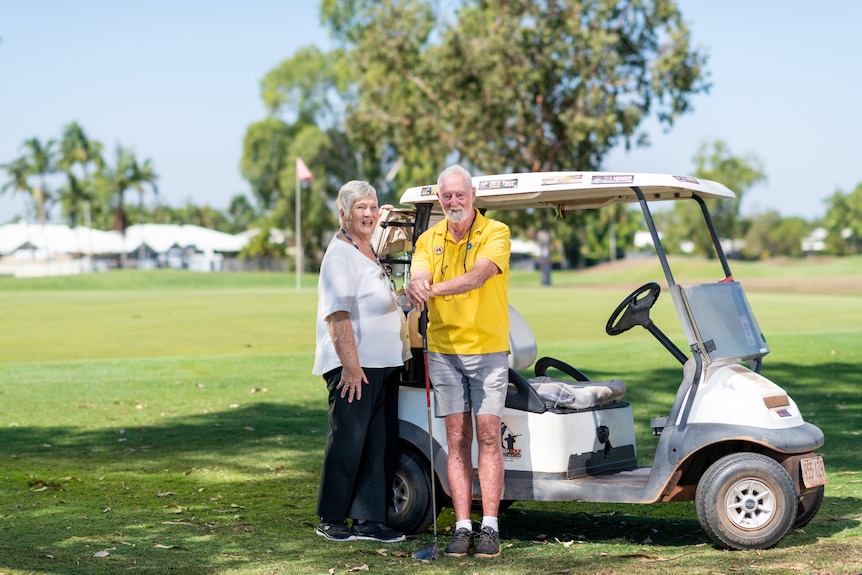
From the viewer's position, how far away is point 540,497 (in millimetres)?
5836

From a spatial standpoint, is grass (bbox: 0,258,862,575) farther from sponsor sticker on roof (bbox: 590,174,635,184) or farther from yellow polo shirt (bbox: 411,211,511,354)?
sponsor sticker on roof (bbox: 590,174,635,184)

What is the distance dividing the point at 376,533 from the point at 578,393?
130 cm

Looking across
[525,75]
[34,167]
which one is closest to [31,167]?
[34,167]

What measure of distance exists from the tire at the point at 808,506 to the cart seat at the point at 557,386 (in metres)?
1.06

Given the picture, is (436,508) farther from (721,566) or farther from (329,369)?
(721,566)

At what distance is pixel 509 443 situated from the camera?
19.5 feet

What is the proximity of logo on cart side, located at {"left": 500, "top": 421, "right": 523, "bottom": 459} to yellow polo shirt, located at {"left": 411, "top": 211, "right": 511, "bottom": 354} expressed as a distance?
19.2 inches

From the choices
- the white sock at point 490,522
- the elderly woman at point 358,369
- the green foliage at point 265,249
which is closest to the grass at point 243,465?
the white sock at point 490,522

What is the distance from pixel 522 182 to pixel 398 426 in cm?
150

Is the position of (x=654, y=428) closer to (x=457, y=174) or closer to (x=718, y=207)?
(x=457, y=174)

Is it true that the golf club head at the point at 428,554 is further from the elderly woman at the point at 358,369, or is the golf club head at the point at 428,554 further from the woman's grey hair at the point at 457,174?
the woman's grey hair at the point at 457,174

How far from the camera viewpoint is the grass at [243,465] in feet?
17.7

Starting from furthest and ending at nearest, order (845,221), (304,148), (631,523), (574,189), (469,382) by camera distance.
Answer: (845,221)
(304,148)
(631,523)
(574,189)
(469,382)

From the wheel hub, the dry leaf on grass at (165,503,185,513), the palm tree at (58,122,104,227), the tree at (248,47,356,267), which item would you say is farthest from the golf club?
the palm tree at (58,122,104,227)
